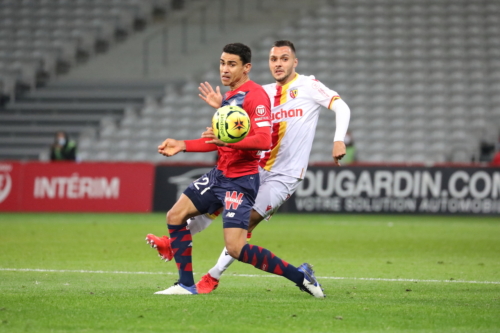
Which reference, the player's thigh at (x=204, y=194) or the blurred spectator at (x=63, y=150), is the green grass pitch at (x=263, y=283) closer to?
the player's thigh at (x=204, y=194)

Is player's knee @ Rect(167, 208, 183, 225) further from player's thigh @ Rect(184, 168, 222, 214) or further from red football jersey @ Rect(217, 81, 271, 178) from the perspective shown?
red football jersey @ Rect(217, 81, 271, 178)

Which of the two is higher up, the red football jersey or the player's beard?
the player's beard

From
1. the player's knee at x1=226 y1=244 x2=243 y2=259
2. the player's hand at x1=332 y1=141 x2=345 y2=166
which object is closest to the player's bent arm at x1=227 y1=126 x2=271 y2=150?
the player's hand at x1=332 y1=141 x2=345 y2=166

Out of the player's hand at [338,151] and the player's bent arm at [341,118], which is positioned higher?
the player's bent arm at [341,118]

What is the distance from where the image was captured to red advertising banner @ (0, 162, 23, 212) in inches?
775

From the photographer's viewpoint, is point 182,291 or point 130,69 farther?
point 130,69

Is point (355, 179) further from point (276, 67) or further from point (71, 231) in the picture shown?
point (276, 67)

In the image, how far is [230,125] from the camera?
21.3ft

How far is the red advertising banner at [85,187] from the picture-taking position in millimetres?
19844

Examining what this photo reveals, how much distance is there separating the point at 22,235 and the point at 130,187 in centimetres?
632

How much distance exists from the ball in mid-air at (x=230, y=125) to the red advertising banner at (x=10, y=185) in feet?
46.8

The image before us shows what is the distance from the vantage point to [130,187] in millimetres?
20016

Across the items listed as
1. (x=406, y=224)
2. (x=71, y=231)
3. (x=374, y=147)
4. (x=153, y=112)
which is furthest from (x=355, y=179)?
(x=153, y=112)

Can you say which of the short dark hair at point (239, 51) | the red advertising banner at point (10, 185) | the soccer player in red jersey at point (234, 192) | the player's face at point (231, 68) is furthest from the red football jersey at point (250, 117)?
the red advertising banner at point (10, 185)
